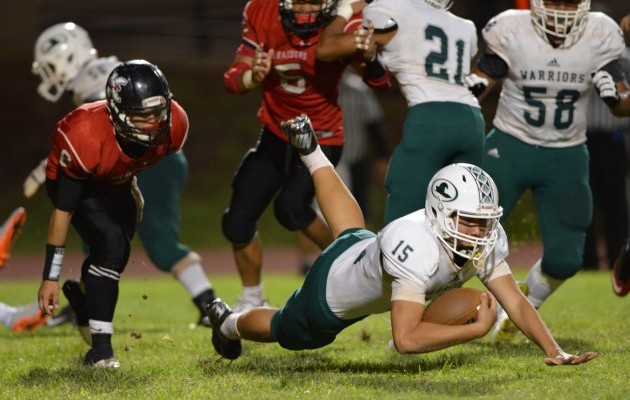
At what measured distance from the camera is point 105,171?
16.9 ft

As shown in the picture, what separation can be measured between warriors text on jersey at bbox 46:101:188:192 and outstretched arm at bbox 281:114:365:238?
1.97 feet

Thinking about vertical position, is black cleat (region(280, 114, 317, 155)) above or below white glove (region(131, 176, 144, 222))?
above

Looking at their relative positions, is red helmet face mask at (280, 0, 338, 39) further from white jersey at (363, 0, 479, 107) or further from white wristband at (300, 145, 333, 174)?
white wristband at (300, 145, 333, 174)

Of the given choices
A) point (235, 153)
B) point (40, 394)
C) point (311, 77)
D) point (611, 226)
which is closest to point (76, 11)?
point (235, 153)

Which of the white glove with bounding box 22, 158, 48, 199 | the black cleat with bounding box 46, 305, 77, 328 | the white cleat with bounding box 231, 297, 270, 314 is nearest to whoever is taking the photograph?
the white glove with bounding box 22, 158, 48, 199

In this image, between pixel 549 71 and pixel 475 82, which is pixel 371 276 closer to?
pixel 475 82

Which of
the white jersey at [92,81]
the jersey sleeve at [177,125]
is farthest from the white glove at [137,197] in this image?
the white jersey at [92,81]

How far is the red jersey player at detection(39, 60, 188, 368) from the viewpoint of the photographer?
16.4ft

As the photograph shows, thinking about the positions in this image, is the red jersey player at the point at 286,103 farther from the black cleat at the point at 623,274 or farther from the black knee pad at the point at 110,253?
the black cleat at the point at 623,274

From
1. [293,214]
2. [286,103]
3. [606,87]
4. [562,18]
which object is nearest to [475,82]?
[562,18]

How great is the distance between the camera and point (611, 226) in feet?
32.9

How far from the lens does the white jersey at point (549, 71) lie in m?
5.72

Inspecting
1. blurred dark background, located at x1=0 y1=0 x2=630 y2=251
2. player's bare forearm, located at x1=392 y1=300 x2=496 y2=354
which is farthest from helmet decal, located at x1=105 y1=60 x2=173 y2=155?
blurred dark background, located at x1=0 y1=0 x2=630 y2=251

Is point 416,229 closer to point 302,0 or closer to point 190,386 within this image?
point 190,386
